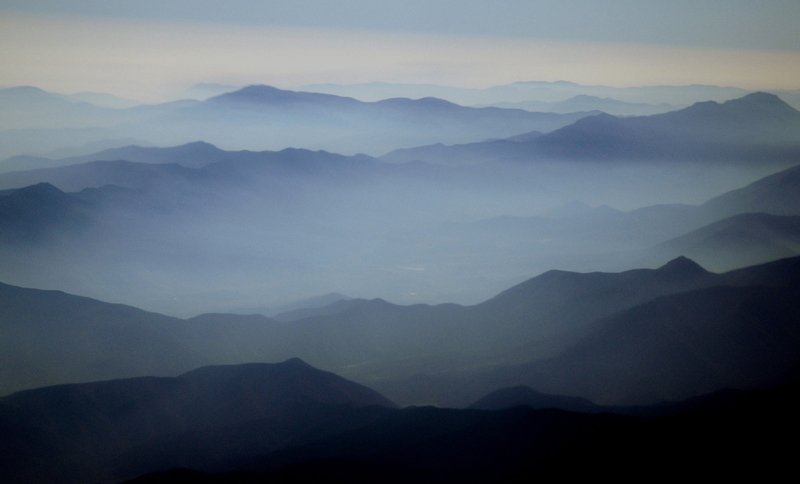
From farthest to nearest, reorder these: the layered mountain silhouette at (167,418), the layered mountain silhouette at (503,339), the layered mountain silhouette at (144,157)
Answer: the layered mountain silhouette at (144,157) < the layered mountain silhouette at (503,339) < the layered mountain silhouette at (167,418)

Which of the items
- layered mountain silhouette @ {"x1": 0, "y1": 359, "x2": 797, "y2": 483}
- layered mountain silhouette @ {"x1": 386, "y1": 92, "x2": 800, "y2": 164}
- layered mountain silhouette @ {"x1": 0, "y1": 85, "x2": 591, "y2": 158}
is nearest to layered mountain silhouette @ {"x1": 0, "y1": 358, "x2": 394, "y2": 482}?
layered mountain silhouette @ {"x1": 0, "y1": 359, "x2": 797, "y2": 483}

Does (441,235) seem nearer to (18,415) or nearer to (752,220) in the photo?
(752,220)

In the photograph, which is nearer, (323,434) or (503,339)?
(323,434)

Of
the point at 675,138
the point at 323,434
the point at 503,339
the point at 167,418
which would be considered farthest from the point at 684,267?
the point at 675,138

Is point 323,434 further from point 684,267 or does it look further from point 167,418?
point 684,267

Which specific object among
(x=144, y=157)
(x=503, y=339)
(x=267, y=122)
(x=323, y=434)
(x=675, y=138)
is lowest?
(x=323, y=434)

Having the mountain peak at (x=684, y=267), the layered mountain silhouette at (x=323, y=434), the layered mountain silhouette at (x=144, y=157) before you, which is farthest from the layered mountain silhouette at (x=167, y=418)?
the layered mountain silhouette at (x=144, y=157)

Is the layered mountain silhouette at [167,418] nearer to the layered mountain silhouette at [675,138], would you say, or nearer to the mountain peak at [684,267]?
the mountain peak at [684,267]

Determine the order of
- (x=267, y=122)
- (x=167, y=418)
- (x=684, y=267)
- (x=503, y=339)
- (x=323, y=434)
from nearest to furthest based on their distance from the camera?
(x=323, y=434) → (x=167, y=418) → (x=684, y=267) → (x=503, y=339) → (x=267, y=122)
